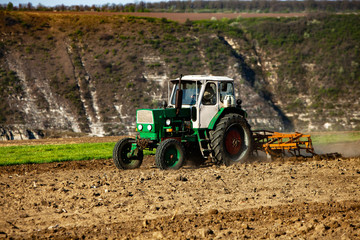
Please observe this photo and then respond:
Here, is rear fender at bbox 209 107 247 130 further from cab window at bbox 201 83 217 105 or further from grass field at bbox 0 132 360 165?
grass field at bbox 0 132 360 165

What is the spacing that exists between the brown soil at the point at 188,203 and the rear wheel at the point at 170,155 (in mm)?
342

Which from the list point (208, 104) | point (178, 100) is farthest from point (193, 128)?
point (178, 100)

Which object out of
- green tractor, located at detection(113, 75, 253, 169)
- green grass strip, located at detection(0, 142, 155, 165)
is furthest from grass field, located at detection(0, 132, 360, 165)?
green tractor, located at detection(113, 75, 253, 169)

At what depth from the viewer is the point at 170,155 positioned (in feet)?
44.2

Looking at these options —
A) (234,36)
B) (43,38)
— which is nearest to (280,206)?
(43,38)

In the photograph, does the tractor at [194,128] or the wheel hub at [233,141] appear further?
the wheel hub at [233,141]

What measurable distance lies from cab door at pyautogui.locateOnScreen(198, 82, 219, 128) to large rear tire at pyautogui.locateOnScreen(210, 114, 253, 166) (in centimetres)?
39

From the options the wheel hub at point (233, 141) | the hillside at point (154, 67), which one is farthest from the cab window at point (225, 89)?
the hillside at point (154, 67)

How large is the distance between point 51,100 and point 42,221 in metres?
34.8

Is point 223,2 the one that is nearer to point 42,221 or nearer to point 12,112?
point 12,112

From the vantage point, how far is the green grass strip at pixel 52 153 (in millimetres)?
18125

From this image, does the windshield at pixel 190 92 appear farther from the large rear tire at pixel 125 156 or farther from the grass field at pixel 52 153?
the grass field at pixel 52 153

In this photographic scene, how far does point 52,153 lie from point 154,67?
91.6ft

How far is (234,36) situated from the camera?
58062mm
